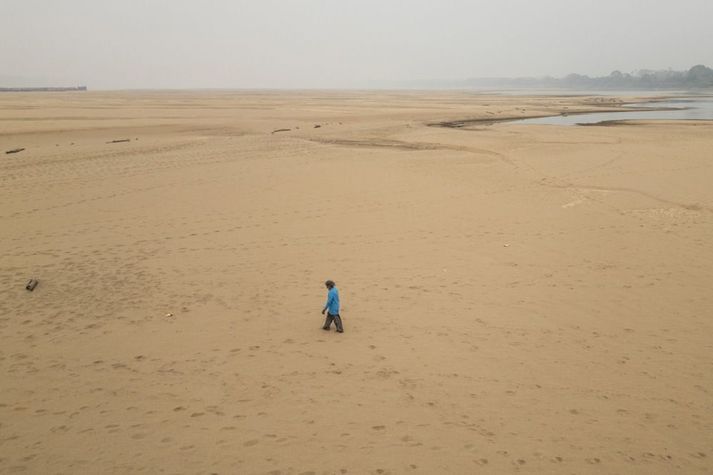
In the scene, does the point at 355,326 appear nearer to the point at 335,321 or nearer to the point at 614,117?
the point at 335,321

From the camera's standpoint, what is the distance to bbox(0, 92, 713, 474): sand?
552 cm

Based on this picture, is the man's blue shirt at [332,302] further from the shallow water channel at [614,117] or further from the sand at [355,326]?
the shallow water channel at [614,117]

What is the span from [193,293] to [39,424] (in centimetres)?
393

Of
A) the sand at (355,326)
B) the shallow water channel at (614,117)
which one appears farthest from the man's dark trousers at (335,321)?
the shallow water channel at (614,117)

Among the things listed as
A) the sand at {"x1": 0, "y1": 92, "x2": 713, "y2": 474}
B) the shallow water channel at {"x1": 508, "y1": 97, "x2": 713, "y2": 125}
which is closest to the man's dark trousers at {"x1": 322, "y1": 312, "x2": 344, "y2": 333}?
the sand at {"x1": 0, "y1": 92, "x2": 713, "y2": 474}

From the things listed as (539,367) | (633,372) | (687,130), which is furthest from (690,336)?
(687,130)

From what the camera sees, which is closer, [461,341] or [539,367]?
[539,367]

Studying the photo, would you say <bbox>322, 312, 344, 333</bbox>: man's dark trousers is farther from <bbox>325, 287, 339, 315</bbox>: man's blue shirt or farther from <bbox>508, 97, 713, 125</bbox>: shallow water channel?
<bbox>508, 97, 713, 125</bbox>: shallow water channel

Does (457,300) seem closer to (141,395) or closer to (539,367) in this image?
(539,367)

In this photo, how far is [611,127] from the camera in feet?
132

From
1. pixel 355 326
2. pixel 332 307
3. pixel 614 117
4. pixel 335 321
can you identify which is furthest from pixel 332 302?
pixel 614 117

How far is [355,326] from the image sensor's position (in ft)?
26.8

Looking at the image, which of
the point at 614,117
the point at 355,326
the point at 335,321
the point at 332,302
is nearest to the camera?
the point at 332,302

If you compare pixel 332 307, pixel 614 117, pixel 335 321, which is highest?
pixel 614 117
